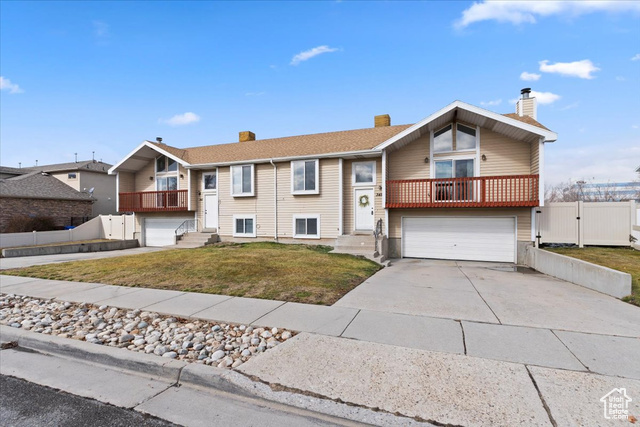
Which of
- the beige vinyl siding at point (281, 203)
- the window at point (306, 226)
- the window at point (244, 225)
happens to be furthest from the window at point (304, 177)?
the window at point (244, 225)

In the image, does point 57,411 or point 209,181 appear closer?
point 57,411

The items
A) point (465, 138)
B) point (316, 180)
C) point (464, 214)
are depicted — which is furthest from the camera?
point (316, 180)

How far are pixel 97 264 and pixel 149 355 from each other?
8.66 meters

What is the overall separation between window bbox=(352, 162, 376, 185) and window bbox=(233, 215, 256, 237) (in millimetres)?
5728

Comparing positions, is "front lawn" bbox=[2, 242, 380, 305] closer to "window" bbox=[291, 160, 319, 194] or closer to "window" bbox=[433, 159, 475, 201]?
"window" bbox=[291, 160, 319, 194]

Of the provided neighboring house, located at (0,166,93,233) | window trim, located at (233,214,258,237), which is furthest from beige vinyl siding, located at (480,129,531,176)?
neighboring house, located at (0,166,93,233)

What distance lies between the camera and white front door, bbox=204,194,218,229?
17.1m

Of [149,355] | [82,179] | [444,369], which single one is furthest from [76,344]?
[82,179]

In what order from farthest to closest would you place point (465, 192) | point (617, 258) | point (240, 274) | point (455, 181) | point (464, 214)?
point (464, 214) < point (455, 181) < point (465, 192) < point (617, 258) < point (240, 274)

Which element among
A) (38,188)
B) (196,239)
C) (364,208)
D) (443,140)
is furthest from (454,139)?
(38,188)

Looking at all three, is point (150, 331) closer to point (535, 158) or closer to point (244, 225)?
point (244, 225)

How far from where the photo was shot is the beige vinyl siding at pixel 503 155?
12.3 m

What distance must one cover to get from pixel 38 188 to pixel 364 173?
76.9 ft

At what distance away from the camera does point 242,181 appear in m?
15.9
